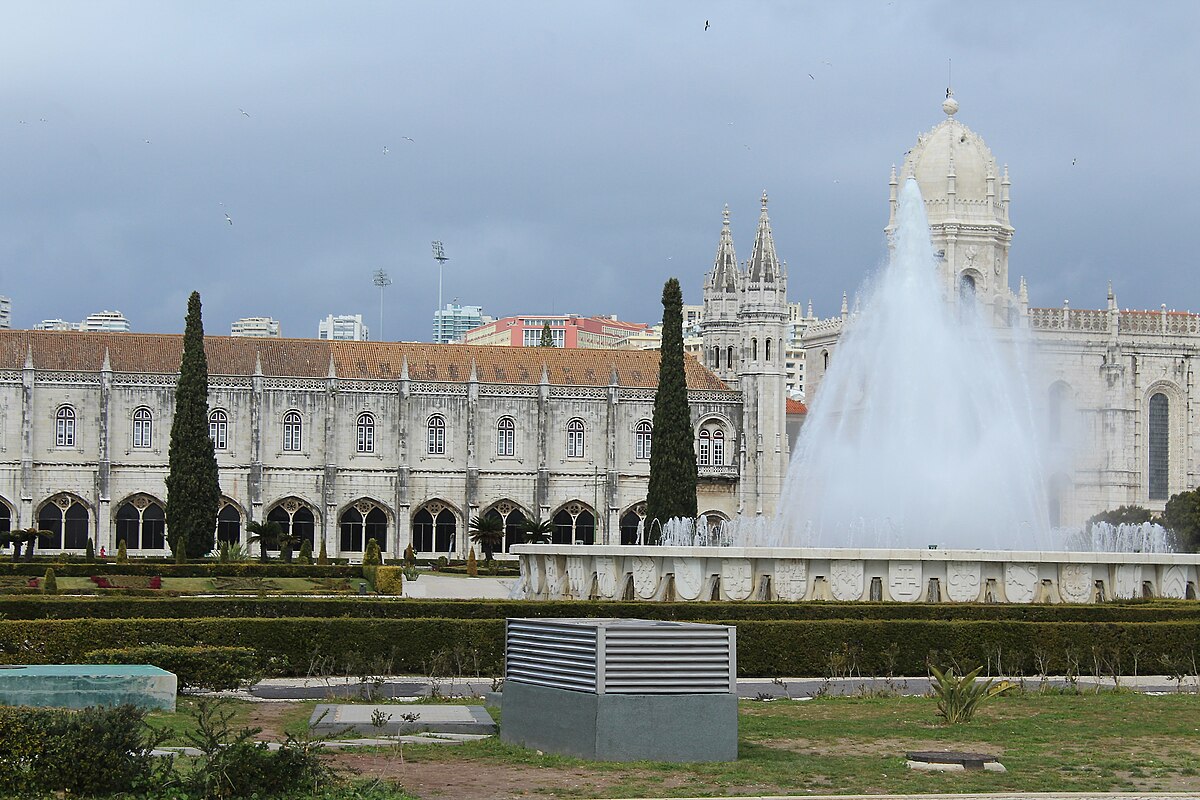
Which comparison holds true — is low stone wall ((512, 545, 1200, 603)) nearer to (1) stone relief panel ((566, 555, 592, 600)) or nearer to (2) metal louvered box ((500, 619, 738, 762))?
(1) stone relief panel ((566, 555, 592, 600))

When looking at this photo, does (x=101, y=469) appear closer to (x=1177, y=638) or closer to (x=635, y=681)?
(x=1177, y=638)

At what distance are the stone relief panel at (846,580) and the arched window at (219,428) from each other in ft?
133

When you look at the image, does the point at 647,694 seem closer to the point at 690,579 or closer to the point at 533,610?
the point at 533,610

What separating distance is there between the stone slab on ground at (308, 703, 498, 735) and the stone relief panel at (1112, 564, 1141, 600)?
17.5 metres

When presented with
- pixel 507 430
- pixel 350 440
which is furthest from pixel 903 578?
pixel 350 440

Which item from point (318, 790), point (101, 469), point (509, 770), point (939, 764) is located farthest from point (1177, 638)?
point (101, 469)

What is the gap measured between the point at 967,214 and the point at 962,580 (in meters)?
48.5

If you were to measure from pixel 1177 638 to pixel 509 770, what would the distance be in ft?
48.6

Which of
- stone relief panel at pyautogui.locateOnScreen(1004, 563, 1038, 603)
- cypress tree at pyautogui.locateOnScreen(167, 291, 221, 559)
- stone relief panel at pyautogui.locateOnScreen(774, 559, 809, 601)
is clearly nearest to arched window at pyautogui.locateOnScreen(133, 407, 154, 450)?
cypress tree at pyautogui.locateOnScreen(167, 291, 221, 559)

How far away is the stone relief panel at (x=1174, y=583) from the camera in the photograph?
3384 centimetres

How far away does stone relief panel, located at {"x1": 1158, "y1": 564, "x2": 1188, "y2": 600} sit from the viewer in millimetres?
33844

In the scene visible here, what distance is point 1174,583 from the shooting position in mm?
33938

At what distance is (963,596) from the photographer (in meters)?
31.8

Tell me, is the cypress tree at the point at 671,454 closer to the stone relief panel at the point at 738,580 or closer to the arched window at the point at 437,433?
the arched window at the point at 437,433
